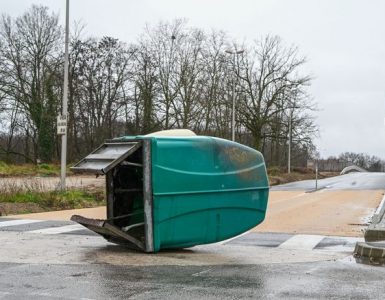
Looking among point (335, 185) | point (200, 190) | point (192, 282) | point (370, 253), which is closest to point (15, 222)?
point (200, 190)

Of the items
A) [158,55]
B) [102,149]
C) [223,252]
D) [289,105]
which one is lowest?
[223,252]

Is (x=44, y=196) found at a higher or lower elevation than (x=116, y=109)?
lower

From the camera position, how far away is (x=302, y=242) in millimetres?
11594

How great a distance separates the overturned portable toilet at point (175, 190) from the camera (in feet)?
29.5

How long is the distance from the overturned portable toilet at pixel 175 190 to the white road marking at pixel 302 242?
4.35 feet

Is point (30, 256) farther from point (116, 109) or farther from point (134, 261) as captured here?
point (116, 109)

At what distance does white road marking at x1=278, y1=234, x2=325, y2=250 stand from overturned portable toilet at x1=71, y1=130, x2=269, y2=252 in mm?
1326

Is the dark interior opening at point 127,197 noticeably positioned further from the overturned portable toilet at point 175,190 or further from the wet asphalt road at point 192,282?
the wet asphalt road at point 192,282

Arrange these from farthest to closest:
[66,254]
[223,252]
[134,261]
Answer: [223,252], [66,254], [134,261]

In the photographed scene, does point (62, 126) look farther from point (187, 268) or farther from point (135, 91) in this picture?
point (135, 91)

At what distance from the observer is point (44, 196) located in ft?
61.7

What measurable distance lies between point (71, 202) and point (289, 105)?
34.6 meters

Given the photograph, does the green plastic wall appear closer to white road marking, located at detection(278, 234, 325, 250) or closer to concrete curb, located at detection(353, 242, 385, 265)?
white road marking, located at detection(278, 234, 325, 250)

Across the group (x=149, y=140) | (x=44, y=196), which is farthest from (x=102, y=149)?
(x=44, y=196)
